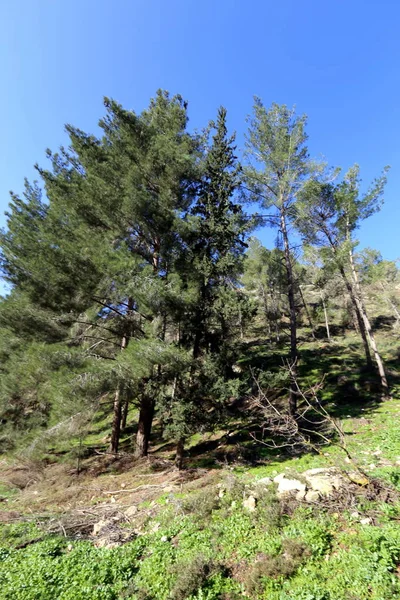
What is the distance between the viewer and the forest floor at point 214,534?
12.1 feet

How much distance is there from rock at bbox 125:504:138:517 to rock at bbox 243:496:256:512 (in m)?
3.00

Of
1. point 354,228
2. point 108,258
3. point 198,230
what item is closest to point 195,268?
point 198,230

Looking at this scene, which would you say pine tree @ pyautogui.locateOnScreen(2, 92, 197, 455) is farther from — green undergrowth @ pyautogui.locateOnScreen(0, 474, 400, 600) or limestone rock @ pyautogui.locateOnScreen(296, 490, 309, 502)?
limestone rock @ pyautogui.locateOnScreen(296, 490, 309, 502)

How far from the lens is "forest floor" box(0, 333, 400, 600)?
369 cm

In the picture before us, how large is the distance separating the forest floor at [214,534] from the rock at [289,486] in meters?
0.17

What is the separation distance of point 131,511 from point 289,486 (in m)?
4.12

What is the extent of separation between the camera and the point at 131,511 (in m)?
6.61

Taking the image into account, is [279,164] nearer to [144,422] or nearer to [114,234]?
[114,234]

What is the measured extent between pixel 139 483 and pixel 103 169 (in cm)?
1186

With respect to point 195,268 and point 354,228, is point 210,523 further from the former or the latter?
point 354,228

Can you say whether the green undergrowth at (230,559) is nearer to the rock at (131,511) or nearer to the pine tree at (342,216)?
the rock at (131,511)

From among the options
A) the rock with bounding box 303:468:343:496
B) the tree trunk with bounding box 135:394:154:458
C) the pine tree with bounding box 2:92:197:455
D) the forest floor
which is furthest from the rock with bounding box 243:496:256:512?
the tree trunk with bounding box 135:394:154:458

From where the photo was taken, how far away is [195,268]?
9570mm

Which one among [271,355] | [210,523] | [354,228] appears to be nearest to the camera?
[210,523]
